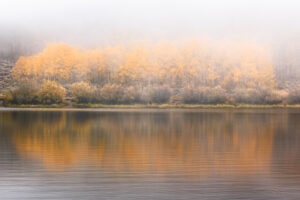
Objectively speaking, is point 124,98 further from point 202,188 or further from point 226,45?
point 202,188

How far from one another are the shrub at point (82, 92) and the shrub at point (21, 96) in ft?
16.0

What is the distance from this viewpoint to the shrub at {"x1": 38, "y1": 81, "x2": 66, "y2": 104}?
42.9 m

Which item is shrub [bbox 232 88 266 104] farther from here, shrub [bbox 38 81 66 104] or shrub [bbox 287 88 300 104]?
shrub [bbox 38 81 66 104]

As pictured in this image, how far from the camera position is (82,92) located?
43.9 metres

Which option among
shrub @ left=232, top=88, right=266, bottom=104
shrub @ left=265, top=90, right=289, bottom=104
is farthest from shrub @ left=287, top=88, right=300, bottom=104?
shrub @ left=232, top=88, right=266, bottom=104

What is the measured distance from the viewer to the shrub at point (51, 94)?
42.9 metres

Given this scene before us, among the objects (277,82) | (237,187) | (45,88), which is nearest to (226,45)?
(277,82)

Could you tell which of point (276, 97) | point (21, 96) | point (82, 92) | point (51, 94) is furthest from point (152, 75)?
point (21, 96)

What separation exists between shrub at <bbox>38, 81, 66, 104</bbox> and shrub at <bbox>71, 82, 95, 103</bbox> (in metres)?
1.41

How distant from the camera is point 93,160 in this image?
6875 millimetres

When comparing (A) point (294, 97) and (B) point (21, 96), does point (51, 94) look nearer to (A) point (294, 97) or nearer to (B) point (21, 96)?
(B) point (21, 96)

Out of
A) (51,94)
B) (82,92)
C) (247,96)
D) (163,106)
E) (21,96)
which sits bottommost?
(163,106)

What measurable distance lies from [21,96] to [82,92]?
25.2ft

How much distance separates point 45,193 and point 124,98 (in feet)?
132
